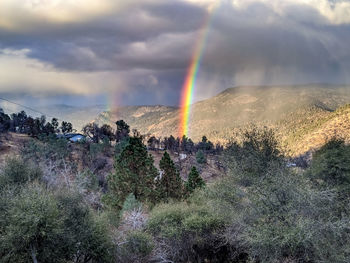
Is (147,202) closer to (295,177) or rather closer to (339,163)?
(295,177)

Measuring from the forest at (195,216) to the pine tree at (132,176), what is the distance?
12 centimetres

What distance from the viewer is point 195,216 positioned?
23328 millimetres

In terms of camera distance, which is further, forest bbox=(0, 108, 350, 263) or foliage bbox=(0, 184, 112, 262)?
forest bbox=(0, 108, 350, 263)

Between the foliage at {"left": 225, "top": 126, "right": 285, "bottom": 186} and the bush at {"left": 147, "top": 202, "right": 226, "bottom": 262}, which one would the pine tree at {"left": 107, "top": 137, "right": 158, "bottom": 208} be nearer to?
the bush at {"left": 147, "top": 202, "right": 226, "bottom": 262}

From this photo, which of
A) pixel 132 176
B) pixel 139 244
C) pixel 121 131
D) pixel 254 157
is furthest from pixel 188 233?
pixel 121 131

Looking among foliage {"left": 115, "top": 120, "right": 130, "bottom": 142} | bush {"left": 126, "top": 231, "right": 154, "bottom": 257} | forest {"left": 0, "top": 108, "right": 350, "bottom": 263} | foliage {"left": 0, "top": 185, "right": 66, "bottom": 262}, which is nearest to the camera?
foliage {"left": 0, "top": 185, "right": 66, "bottom": 262}

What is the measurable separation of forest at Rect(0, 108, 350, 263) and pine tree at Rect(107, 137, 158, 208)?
12 centimetres

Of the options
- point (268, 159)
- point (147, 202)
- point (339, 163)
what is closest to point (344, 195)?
point (339, 163)

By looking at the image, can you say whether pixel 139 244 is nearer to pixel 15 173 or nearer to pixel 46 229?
pixel 46 229

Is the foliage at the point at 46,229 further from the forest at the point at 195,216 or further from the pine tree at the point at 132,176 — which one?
the pine tree at the point at 132,176

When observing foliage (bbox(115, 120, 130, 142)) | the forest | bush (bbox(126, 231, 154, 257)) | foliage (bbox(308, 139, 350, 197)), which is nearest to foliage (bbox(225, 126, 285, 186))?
the forest

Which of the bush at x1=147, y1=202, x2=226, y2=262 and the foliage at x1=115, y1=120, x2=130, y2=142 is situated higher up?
the foliage at x1=115, y1=120, x2=130, y2=142

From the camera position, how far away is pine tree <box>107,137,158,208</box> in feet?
113

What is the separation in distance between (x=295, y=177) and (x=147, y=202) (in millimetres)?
19019
